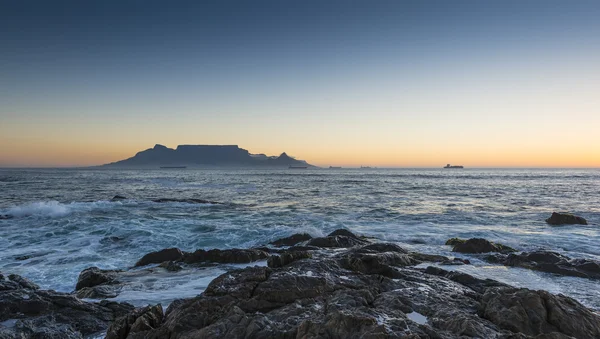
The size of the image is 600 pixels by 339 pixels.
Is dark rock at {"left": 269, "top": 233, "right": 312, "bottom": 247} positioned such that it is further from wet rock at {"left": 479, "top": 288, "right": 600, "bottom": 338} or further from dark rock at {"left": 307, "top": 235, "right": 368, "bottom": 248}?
wet rock at {"left": 479, "top": 288, "right": 600, "bottom": 338}

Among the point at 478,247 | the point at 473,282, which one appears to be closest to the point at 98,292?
the point at 473,282

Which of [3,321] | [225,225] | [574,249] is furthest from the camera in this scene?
[225,225]

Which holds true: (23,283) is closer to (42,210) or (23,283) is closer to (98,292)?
(98,292)

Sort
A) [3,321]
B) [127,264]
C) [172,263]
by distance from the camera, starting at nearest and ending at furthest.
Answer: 1. [3,321]
2. [172,263]
3. [127,264]

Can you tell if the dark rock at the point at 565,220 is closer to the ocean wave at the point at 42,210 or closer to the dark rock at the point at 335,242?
the dark rock at the point at 335,242

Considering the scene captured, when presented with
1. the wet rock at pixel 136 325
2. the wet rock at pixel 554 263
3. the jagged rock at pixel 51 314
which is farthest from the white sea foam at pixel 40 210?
the wet rock at pixel 554 263

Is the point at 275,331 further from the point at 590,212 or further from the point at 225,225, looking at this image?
the point at 590,212

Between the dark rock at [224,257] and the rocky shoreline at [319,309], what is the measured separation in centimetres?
266

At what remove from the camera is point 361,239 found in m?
12.9

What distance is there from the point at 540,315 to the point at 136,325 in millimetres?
5891

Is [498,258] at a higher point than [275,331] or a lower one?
lower

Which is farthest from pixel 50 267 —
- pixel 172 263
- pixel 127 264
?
pixel 172 263

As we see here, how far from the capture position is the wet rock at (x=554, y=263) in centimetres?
860

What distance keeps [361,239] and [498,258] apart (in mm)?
4689
